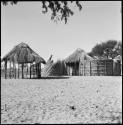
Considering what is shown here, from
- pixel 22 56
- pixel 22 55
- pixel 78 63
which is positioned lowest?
pixel 78 63

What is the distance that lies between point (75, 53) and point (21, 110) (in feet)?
98.1

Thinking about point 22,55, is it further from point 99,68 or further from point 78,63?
point 78,63

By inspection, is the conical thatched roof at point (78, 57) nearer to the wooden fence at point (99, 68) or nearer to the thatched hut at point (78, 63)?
the thatched hut at point (78, 63)

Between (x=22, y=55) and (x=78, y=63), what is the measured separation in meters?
11.9

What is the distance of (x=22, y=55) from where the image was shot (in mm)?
26156

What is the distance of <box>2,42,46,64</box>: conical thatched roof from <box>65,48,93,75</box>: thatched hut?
8596mm

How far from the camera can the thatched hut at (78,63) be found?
33406 mm

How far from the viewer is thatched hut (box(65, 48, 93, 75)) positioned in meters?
33.4

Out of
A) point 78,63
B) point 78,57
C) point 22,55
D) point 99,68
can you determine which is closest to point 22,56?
point 22,55

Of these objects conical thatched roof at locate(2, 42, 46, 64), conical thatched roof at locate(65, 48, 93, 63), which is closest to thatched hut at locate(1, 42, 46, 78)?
conical thatched roof at locate(2, 42, 46, 64)

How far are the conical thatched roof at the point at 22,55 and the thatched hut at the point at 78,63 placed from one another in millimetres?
8596

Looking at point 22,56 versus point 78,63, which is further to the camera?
point 78,63

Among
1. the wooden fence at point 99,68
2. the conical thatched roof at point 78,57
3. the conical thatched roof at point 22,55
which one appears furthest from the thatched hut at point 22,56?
the conical thatched roof at point 78,57

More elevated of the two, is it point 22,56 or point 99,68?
point 22,56
